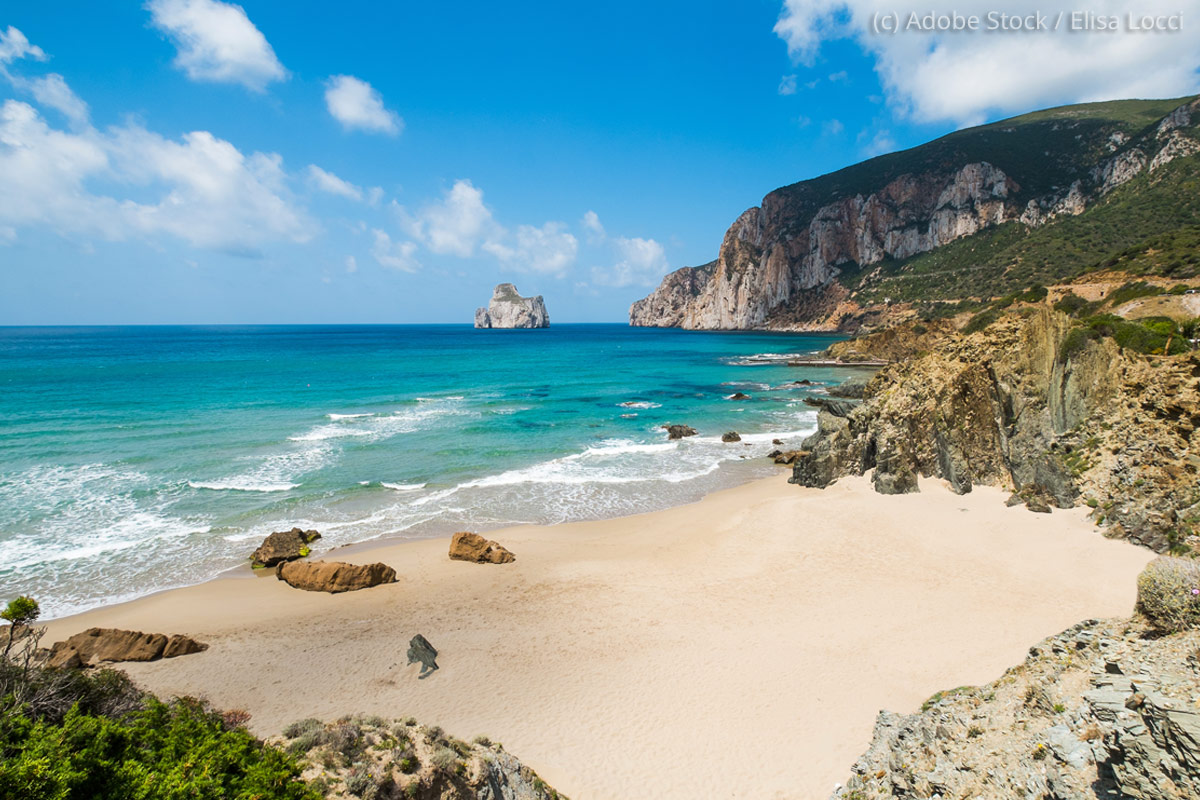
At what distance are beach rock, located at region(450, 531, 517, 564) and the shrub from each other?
13.2m

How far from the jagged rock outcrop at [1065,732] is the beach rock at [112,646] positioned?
1311cm

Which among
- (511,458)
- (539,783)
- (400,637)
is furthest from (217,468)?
(539,783)

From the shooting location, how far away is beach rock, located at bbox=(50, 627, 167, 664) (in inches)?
418

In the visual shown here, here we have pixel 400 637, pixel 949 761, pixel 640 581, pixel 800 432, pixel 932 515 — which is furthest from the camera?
pixel 800 432

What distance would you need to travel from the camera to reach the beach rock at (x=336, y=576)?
556 inches

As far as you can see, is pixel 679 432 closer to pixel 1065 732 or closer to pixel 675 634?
pixel 675 634

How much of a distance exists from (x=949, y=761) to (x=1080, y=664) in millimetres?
1940

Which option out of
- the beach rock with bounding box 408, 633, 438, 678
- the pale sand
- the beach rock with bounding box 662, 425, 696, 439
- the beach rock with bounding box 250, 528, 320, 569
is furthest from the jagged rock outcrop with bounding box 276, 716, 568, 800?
the beach rock with bounding box 662, 425, 696, 439

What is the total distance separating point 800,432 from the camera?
107ft

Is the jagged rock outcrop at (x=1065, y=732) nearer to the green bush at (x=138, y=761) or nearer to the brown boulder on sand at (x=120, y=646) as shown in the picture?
the green bush at (x=138, y=761)

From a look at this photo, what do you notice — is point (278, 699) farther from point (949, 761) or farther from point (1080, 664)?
point (1080, 664)

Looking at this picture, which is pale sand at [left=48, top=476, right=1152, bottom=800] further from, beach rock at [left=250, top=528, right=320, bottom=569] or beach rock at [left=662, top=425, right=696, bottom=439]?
beach rock at [left=662, top=425, right=696, bottom=439]

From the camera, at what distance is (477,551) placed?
15539mm

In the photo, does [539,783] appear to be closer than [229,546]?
Yes
